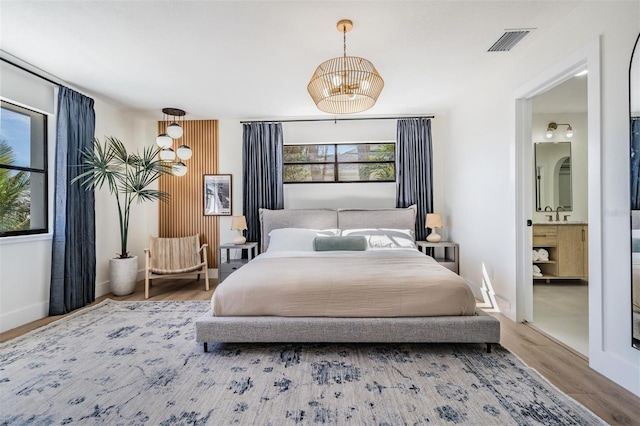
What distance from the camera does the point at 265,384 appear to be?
6.41 feet

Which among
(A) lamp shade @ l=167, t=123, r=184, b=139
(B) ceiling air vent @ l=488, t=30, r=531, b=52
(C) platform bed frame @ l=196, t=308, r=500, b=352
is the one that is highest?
(B) ceiling air vent @ l=488, t=30, r=531, b=52

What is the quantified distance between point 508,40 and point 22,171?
4845mm

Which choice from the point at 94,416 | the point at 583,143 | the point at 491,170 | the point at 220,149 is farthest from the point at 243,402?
the point at 583,143

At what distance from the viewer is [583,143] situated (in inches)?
184

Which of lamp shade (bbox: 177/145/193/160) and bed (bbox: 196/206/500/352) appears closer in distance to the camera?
bed (bbox: 196/206/500/352)

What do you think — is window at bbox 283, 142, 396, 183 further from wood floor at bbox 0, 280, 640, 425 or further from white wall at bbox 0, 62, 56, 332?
white wall at bbox 0, 62, 56, 332

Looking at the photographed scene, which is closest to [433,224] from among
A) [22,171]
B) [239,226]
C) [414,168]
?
[414,168]

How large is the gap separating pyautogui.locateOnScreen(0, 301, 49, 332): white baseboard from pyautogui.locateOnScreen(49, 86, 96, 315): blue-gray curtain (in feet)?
0.22

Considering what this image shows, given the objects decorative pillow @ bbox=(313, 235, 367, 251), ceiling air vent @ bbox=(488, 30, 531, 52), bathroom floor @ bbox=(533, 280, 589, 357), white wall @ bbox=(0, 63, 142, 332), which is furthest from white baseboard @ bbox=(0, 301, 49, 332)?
ceiling air vent @ bbox=(488, 30, 531, 52)

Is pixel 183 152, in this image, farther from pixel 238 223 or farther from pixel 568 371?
pixel 568 371

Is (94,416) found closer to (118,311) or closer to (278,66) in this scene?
(118,311)

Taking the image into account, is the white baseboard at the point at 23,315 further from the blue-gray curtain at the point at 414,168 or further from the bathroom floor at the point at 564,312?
the bathroom floor at the point at 564,312

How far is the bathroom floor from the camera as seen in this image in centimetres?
266

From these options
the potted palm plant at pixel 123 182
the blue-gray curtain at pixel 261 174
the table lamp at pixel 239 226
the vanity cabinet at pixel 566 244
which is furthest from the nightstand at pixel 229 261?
the vanity cabinet at pixel 566 244
